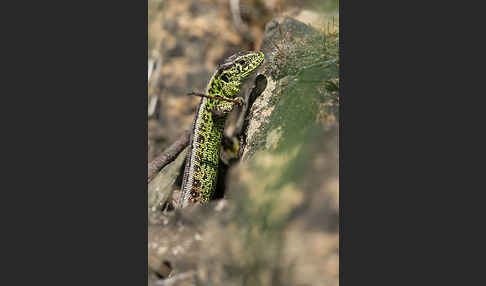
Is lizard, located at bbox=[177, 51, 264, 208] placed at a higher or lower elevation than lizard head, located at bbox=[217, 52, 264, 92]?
lower

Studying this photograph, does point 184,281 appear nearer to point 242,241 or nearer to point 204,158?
point 242,241

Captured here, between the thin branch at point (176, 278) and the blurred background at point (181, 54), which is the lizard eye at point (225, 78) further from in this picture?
the thin branch at point (176, 278)

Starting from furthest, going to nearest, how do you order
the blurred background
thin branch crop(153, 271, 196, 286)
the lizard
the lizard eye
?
the blurred background, the lizard eye, the lizard, thin branch crop(153, 271, 196, 286)

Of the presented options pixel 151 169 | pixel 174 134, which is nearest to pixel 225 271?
pixel 151 169

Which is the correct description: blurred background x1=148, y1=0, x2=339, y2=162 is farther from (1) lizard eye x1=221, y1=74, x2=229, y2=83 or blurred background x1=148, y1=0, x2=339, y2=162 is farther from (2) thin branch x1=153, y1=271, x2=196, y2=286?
(2) thin branch x1=153, y1=271, x2=196, y2=286

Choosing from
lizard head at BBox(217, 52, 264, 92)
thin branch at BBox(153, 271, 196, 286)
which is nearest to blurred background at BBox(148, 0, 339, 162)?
lizard head at BBox(217, 52, 264, 92)

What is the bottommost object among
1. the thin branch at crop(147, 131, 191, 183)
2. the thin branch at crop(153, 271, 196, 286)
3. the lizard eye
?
the thin branch at crop(153, 271, 196, 286)
